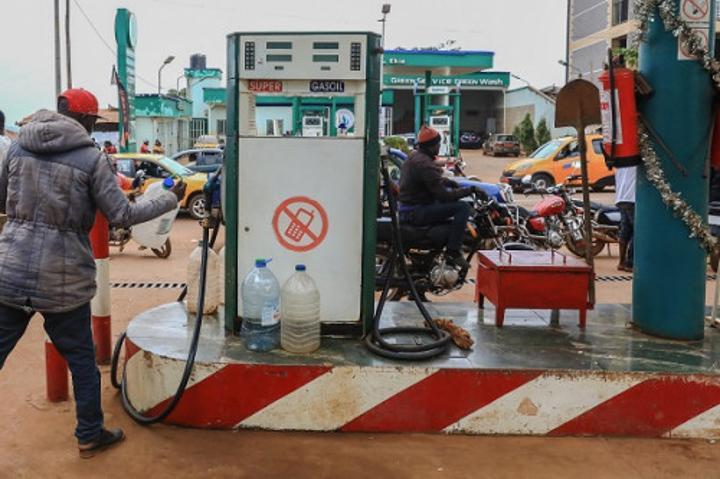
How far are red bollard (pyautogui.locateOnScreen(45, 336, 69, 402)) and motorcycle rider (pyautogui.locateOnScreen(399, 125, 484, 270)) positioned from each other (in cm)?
368

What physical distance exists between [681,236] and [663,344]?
0.70 m

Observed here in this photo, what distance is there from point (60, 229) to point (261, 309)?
1.27 metres

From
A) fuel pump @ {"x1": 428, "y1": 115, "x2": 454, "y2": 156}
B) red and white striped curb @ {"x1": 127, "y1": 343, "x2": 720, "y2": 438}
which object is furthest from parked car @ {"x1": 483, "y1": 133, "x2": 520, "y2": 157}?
red and white striped curb @ {"x1": 127, "y1": 343, "x2": 720, "y2": 438}

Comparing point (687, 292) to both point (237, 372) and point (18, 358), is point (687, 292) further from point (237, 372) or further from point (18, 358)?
point (18, 358)

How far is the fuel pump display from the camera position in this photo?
4.62 meters

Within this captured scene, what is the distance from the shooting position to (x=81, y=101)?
13.2 ft

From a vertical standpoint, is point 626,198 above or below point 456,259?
above

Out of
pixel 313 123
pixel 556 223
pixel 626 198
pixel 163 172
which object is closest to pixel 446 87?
pixel 313 123

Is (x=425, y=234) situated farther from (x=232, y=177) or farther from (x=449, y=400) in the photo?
(x=449, y=400)

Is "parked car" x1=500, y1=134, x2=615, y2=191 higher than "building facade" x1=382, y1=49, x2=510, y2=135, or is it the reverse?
"building facade" x1=382, y1=49, x2=510, y2=135

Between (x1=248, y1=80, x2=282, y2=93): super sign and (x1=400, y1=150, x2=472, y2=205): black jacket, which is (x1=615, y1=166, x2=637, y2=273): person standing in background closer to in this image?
(x1=400, y1=150, x2=472, y2=205): black jacket

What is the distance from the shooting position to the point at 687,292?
16.1 feet

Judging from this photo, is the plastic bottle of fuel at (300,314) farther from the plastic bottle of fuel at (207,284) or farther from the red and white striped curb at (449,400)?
the plastic bottle of fuel at (207,284)

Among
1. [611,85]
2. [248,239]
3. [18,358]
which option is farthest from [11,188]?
[611,85]
